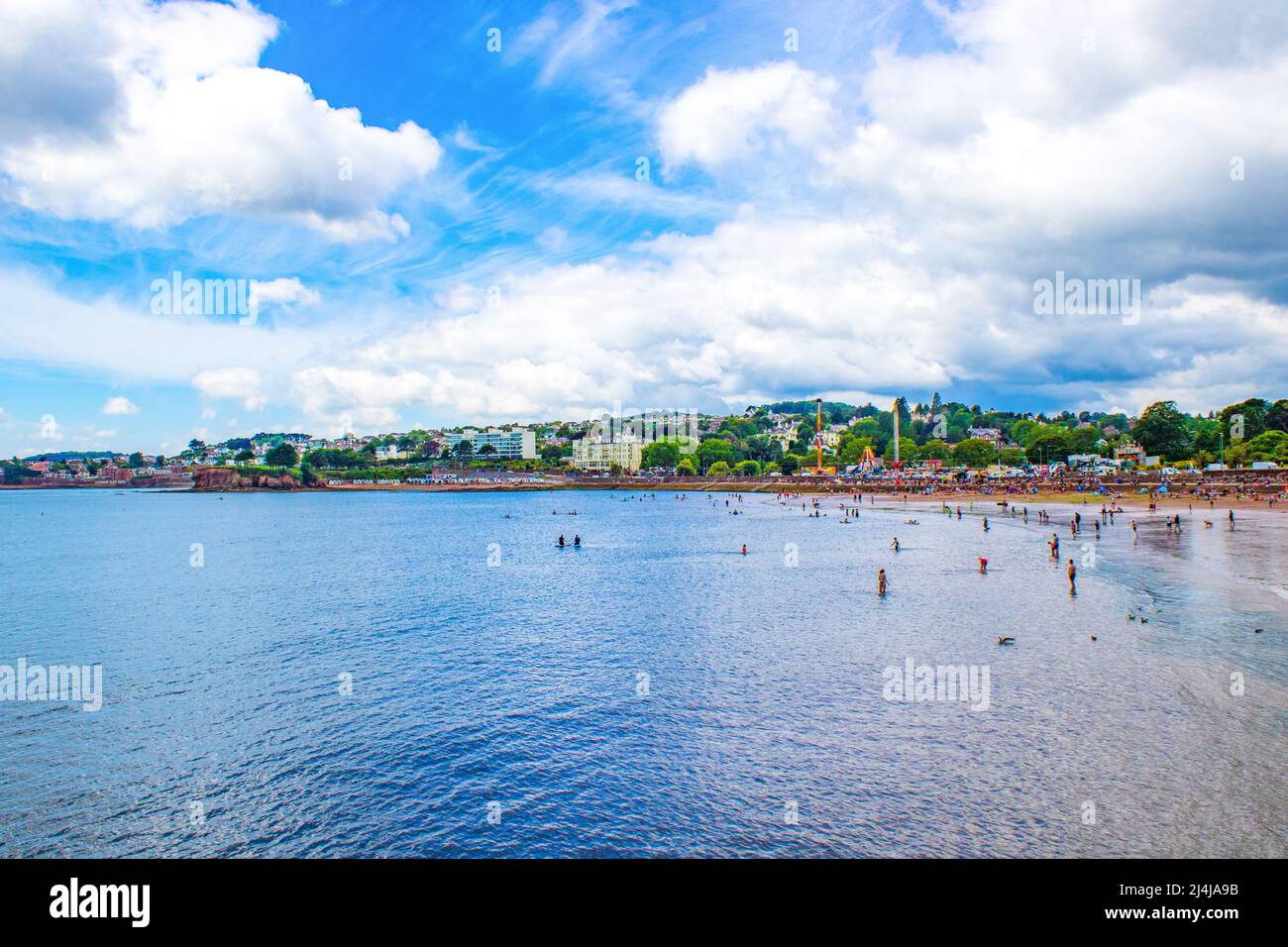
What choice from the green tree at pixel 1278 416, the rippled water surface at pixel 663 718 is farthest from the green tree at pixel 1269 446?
the rippled water surface at pixel 663 718

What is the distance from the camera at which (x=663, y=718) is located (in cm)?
2506

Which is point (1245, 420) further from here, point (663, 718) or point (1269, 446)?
point (663, 718)

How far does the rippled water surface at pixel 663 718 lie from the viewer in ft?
56.4

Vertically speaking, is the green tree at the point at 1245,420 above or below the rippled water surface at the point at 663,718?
above

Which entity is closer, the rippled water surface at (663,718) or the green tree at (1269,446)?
the rippled water surface at (663,718)

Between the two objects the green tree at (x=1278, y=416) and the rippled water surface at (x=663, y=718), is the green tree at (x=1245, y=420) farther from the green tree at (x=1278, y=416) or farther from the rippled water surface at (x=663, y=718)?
the rippled water surface at (x=663, y=718)

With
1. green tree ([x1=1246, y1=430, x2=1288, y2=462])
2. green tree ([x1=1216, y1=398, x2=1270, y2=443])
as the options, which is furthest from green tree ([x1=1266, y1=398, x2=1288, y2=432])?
green tree ([x1=1246, y1=430, x2=1288, y2=462])

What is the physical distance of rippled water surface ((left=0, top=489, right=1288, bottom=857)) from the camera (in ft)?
56.4

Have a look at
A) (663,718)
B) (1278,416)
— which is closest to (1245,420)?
(1278,416)

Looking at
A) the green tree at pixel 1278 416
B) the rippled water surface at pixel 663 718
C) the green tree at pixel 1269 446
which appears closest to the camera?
the rippled water surface at pixel 663 718

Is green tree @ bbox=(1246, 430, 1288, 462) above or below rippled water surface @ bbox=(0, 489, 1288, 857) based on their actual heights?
above

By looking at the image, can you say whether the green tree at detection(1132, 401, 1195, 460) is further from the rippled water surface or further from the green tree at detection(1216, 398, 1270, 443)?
the rippled water surface
